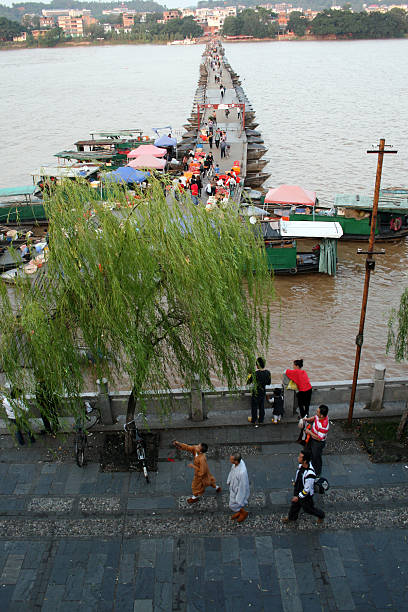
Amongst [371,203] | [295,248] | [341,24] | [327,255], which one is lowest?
[327,255]

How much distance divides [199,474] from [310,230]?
588 inches

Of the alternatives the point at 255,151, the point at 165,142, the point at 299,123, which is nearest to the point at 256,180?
the point at 255,151

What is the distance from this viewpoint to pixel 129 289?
8.59 meters

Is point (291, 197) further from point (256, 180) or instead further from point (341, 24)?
point (341, 24)

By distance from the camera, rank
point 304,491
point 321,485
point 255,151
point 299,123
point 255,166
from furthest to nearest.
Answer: point 299,123 < point 255,151 < point 255,166 < point 321,485 < point 304,491

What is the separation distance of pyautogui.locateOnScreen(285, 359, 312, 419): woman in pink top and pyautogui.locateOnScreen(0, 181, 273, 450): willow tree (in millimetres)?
1744

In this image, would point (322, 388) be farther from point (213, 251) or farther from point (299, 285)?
point (299, 285)

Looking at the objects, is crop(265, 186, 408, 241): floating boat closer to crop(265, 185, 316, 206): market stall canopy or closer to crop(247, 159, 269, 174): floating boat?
crop(265, 185, 316, 206): market stall canopy

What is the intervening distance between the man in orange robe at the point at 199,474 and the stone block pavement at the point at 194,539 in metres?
0.25

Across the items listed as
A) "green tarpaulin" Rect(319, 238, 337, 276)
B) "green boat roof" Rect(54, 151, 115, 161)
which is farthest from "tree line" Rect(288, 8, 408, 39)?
"green tarpaulin" Rect(319, 238, 337, 276)

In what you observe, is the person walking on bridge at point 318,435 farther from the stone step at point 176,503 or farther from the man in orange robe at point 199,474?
the man in orange robe at point 199,474

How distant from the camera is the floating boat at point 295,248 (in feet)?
72.5

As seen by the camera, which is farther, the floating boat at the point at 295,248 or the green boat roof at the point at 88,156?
the green boat roof at the point at 88,156

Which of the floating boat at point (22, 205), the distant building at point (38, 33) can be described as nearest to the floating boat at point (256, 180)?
the floating boat at point (22, 205)
